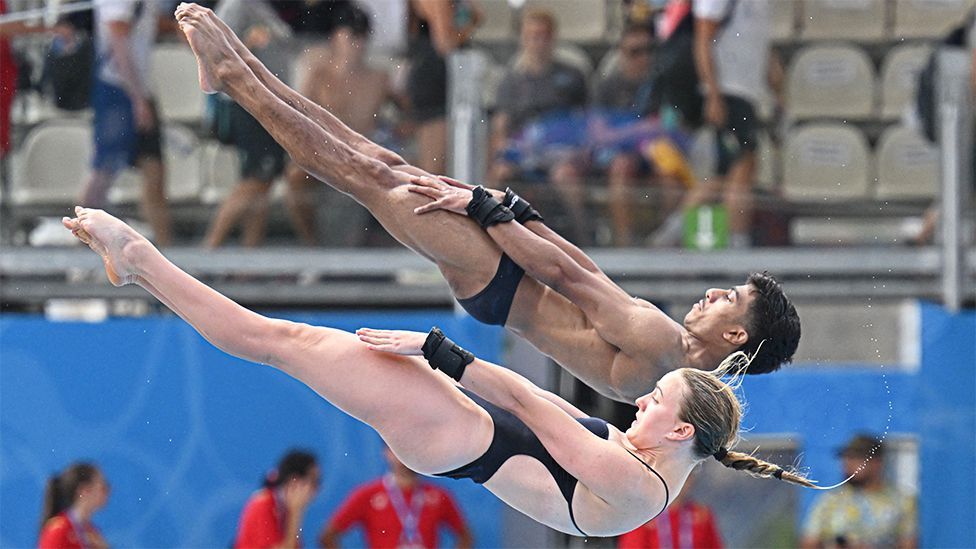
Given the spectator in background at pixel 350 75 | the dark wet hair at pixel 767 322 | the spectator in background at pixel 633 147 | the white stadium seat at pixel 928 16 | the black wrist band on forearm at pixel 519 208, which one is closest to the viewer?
the dark wet hair at pixel 767 322

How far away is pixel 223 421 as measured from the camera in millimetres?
8320

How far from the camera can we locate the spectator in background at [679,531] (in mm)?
8070

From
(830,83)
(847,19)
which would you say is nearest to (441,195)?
(830,83)

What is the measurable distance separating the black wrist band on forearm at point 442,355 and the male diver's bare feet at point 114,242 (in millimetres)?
977

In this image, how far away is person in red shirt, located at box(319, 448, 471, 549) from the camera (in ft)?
26.7

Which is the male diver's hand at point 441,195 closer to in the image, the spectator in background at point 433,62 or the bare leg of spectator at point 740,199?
the spectator in background at point 433,62

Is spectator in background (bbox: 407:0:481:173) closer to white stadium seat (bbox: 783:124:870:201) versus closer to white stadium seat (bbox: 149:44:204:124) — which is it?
white stadium seat (bbox: 149:44:204:124)

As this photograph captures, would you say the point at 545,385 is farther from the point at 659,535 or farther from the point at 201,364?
the point at 201,364

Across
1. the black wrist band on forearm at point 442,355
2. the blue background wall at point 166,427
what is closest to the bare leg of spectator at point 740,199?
the blue background wall at point 166,427

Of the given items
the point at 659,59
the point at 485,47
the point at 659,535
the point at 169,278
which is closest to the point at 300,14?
the point at 485,47

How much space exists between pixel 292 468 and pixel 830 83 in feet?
11.6

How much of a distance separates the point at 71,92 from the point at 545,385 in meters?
3.03

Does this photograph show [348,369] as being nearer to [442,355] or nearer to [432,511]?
[442,355]

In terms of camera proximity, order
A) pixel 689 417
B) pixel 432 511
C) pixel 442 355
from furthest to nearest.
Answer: pixel 432 511 < pixel 689 417 < pixel 442 355
